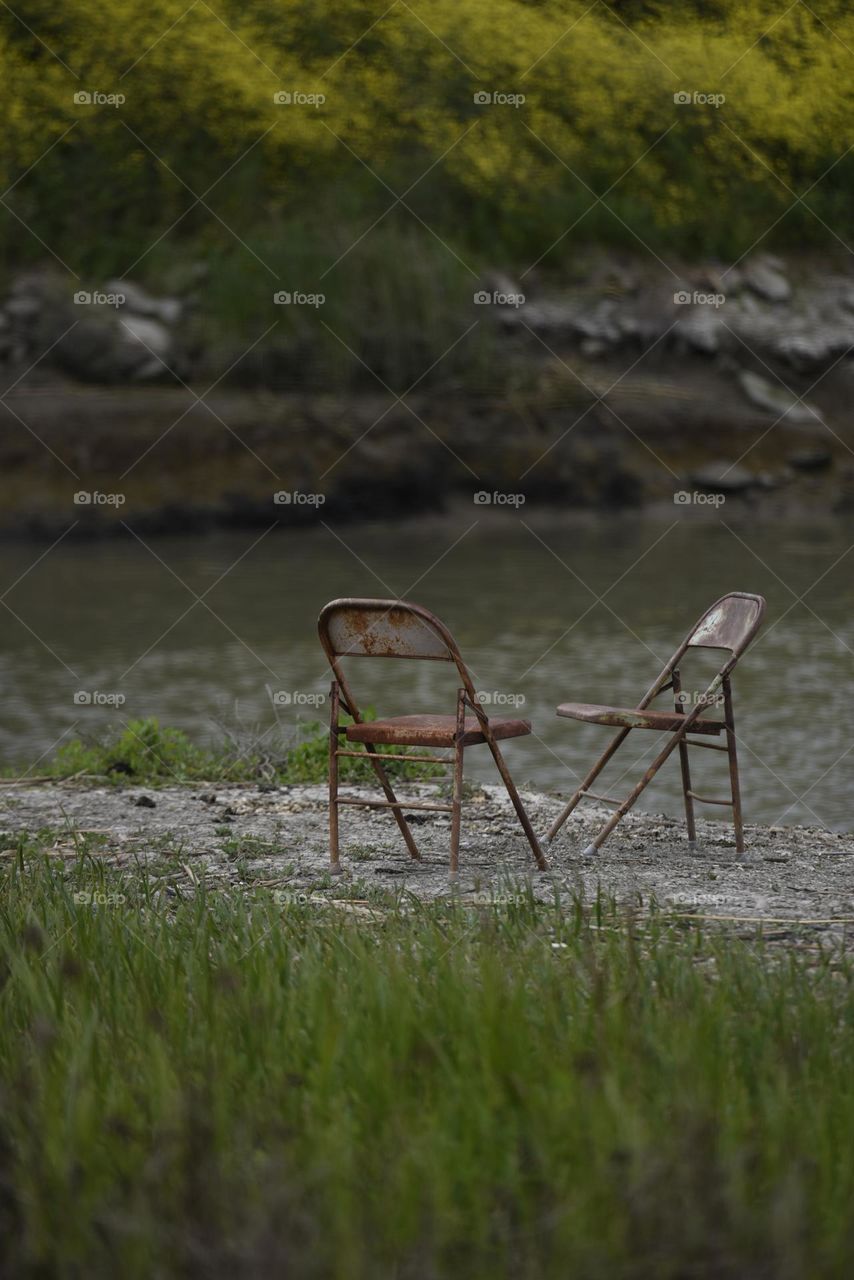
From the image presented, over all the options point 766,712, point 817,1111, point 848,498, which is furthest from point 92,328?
point 817,1111

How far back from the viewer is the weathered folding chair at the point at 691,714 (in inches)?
201

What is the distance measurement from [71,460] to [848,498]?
10.7 m

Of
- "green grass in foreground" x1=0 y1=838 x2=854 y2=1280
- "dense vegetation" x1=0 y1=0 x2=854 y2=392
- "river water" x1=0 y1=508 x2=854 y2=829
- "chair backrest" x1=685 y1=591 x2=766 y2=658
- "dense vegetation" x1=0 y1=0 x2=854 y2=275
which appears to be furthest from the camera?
"dense vegetation" x1=0 y1=0 x2=854 y2=275

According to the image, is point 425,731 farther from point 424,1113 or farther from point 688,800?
point 424,1113

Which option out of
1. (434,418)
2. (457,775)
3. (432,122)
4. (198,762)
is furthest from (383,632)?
(432,122)

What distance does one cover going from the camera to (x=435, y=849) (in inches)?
218

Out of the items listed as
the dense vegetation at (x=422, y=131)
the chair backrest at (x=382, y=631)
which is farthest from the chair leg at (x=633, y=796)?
the dense vegetation at (x=422, y=131)

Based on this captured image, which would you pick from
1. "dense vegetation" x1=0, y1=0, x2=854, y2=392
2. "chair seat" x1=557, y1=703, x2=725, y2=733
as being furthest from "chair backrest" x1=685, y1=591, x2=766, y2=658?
"dense vegetation" x1=0, y1=0, x2=854, y2=392

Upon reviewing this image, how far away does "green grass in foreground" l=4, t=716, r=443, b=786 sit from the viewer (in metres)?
7.12

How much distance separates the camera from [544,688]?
34.8ft

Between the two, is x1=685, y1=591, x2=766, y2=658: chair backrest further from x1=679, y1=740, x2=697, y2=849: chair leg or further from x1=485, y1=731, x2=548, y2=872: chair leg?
x1=485, y1=731, x2=548, y2=872: chair leg

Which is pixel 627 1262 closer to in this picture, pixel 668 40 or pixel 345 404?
pixel 345 404

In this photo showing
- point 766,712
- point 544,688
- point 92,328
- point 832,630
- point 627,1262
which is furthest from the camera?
point 92,328

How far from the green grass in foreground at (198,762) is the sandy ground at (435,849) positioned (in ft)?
0.88
